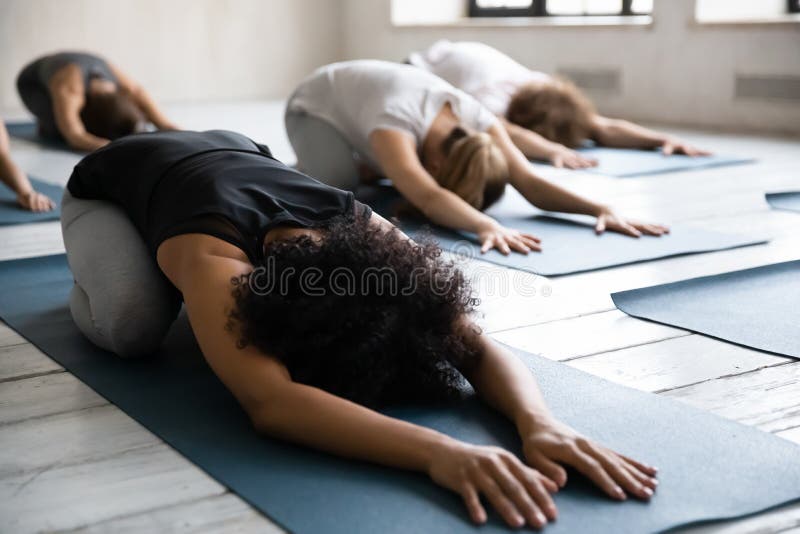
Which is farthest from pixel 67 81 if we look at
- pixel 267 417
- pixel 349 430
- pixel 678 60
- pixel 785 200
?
pixel 349 430

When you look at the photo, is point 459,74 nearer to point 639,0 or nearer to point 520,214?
point 520,214

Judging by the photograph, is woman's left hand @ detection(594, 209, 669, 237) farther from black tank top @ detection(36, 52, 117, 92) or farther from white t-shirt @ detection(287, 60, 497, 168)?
black tank top @ detection(36, 52, 117, 92)

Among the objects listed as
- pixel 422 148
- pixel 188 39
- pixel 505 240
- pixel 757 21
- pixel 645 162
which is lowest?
pixel 645 162

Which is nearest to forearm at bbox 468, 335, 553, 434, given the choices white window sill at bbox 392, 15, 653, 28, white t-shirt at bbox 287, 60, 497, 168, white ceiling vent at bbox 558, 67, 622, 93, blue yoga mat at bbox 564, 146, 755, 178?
white t-shirt at bbox 287, 60, 497, 168

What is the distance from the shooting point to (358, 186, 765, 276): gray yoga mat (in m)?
2.89

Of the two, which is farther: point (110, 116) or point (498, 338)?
point (110, 116)

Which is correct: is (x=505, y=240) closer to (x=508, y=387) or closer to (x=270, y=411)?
(x=508, y=387)

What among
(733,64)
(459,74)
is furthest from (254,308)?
(733,64)

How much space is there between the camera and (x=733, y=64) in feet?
19.7

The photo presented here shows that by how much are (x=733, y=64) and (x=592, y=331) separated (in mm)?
4249

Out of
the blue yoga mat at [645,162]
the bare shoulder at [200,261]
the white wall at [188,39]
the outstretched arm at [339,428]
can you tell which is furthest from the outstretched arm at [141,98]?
the outstretched arm at [339,428]

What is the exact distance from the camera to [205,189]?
6.07 feet

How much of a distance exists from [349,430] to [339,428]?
0.05ft

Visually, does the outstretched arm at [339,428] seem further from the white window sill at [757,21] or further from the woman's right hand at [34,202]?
the white window sill at [757,21]
